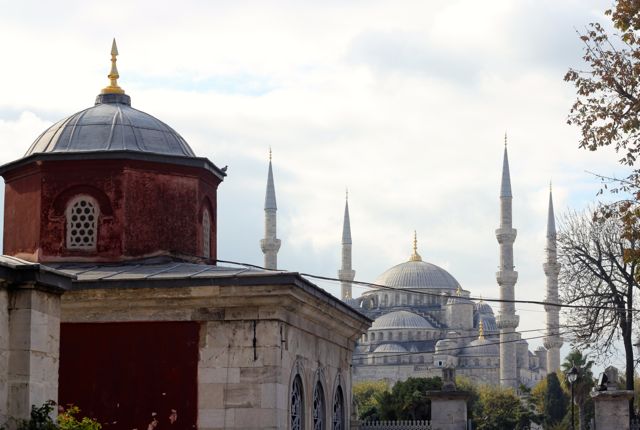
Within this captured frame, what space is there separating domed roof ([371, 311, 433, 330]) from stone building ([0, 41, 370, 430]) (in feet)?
372

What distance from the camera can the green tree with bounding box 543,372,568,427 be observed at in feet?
241

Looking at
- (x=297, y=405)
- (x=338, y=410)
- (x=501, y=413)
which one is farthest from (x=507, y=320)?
(x=297, y=405)

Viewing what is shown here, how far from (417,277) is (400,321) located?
5020 mm

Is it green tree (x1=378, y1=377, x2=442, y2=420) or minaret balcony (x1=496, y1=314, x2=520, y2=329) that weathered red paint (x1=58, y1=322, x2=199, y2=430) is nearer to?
green tree (x1=378, y1=377, x2=442, y2=420)

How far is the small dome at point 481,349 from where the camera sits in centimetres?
12506

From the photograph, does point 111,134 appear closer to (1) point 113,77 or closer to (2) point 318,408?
(1) point 113,77

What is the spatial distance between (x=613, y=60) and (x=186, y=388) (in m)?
5.86

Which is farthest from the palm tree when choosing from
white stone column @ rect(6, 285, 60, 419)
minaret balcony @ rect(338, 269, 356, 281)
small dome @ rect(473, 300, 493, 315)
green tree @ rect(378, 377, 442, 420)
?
small dome @ rect(473, 300, 493, 315)

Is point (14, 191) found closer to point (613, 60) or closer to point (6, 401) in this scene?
point (6, 401)

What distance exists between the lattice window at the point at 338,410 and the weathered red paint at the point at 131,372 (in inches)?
125

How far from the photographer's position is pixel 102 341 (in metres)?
14.0

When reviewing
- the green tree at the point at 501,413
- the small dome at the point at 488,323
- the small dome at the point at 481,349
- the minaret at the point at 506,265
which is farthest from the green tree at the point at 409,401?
the small dome at the point at 488,323

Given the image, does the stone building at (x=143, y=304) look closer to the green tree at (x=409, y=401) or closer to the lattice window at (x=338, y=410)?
the lattice window at (x=338, y=410)

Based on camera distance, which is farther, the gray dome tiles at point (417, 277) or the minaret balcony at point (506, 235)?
the gray dome tiles at point (417, 277)
